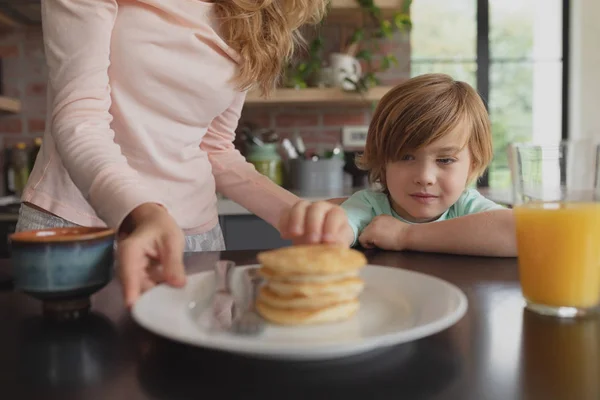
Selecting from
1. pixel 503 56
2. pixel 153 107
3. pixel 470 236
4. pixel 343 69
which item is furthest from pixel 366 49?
pixel 470 236

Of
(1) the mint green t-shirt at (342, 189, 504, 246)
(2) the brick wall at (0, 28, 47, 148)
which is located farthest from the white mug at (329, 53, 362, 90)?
(1) the mint green t-shirt at (342, 189, 504, 246)

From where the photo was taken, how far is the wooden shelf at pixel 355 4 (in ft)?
8.92

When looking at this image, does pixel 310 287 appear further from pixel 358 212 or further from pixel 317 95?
pixel 317 95

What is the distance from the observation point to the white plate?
1.30 ft

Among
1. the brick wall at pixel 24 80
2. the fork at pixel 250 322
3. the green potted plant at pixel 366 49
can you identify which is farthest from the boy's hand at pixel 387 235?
the brick wall at pixel 24 80

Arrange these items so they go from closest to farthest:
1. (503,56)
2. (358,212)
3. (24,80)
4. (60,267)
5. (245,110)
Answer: (60,267) < (358,212) < (24,80) < (245,110) < (503,56)

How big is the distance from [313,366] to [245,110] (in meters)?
2.72

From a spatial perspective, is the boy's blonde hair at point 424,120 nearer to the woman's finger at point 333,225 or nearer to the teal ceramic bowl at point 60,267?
the woman's finger at point 333,225

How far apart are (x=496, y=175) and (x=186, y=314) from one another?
3.07 m

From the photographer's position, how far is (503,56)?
3363mm

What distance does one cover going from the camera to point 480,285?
72 cm

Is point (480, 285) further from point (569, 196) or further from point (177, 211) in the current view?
point (177, 211)

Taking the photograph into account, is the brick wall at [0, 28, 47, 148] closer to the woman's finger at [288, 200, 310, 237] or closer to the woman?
the woman

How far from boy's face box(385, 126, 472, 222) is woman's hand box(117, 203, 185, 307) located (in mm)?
698
